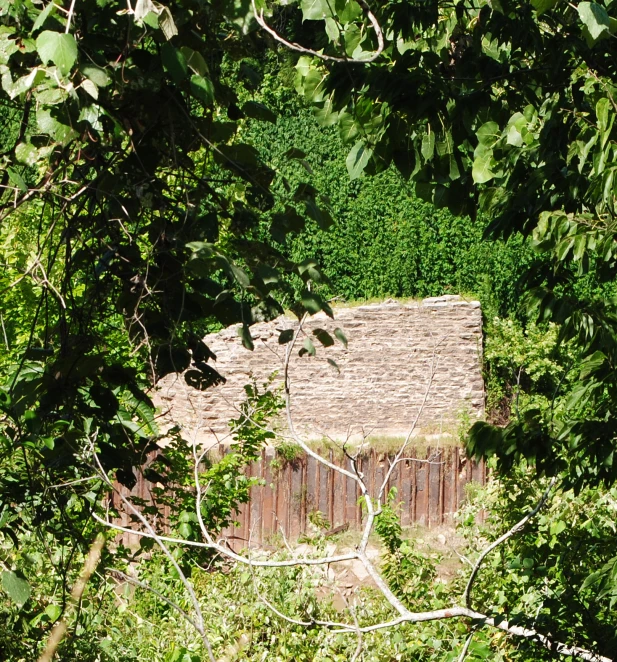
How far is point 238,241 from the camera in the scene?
2.24 metres

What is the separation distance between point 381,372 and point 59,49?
11.3m

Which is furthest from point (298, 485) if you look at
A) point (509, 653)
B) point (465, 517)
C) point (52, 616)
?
point (52, 616)

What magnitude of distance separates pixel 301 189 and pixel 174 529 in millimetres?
4343

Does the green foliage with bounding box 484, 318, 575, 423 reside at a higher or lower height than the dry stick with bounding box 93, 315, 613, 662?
lower

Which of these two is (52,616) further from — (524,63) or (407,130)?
(524,63)

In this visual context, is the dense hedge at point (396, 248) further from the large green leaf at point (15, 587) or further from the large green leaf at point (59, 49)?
the large green leaf at point (59, 49)

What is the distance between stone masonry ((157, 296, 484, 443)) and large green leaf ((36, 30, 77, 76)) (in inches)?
420

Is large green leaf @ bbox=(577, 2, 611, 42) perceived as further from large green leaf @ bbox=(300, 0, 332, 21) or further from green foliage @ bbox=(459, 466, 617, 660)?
green foliage @ bbox=(459, 466, 617, 660)

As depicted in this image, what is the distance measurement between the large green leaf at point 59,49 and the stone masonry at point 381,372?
35.0 feet

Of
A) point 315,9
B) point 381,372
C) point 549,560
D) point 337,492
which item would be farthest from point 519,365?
point 315,9

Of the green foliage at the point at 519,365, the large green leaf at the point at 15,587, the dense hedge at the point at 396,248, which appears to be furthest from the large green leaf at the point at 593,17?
the dense hedge at the point at 396,248

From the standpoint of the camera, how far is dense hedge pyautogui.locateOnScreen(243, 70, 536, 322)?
43.4ft

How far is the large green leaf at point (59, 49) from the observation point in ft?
6.00

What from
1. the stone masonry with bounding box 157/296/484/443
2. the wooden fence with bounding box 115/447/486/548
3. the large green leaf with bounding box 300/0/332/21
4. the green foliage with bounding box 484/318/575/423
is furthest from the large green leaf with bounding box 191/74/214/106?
the stone masonry with bounding box 157/296/484/443
